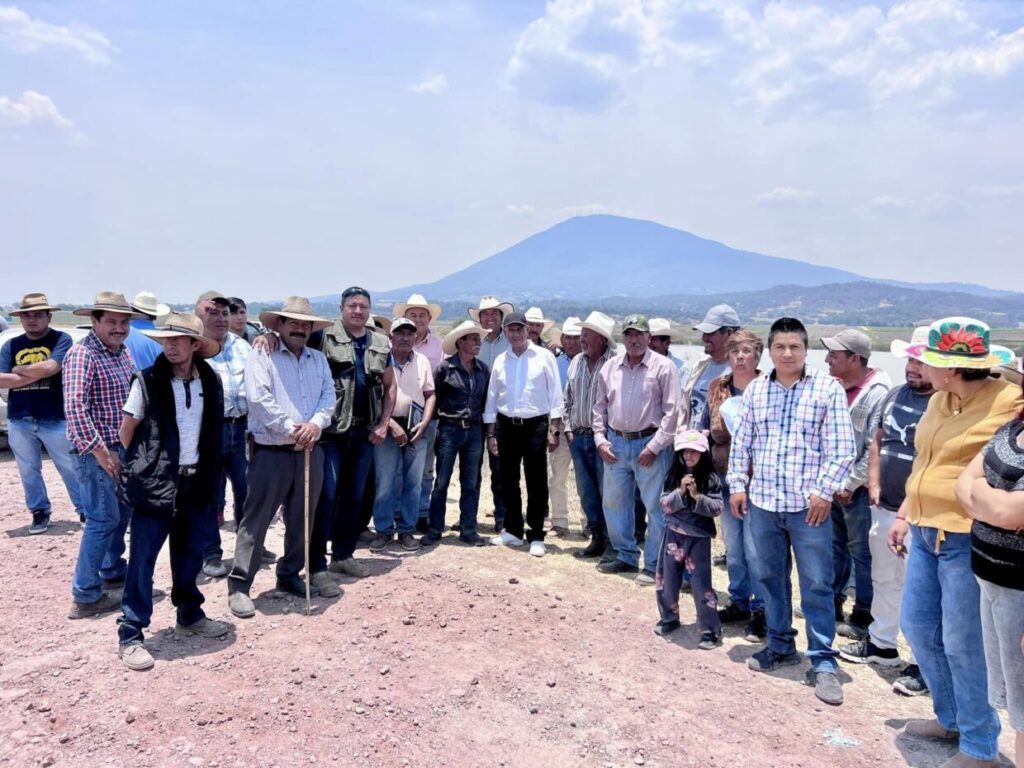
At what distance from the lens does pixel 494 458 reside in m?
7.13

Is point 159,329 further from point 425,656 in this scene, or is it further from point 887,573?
point 887,573

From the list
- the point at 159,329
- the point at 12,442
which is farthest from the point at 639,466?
the point at 12,442

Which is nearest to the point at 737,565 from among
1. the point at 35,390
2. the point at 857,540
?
the point at 857,540

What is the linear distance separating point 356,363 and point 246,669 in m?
2.57

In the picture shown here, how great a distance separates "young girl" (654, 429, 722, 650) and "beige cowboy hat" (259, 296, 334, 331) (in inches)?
116

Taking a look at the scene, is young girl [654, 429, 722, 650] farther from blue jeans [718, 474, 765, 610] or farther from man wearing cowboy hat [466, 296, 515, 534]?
man wearing cowboy hat [466, 296, 515, 534]

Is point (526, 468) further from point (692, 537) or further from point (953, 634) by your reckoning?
point (953, 634)

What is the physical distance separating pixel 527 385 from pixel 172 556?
3.49 meters

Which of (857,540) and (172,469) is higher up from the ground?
(172,469)

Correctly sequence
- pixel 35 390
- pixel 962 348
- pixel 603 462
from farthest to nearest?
pixel 35 390, pixel 603 462, pixel 962 348

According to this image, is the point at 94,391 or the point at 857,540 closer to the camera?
the point at 94,391

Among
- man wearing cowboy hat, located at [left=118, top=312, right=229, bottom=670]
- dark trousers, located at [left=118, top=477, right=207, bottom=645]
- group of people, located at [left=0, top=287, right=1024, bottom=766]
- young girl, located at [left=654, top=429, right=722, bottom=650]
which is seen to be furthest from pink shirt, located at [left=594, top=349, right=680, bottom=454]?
dark trousers, located at [left=118, top=477, right=207, bottom=645]

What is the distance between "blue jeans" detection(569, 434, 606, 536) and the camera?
6594mm

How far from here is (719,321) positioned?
5859 mm
